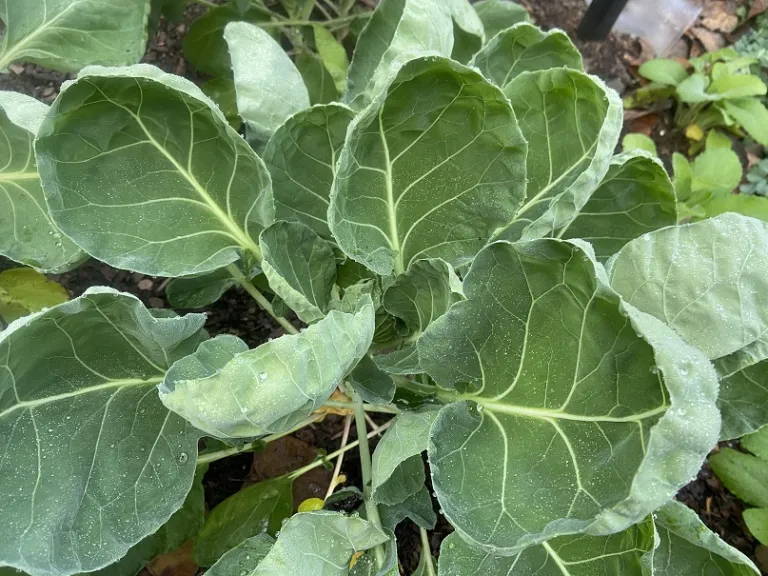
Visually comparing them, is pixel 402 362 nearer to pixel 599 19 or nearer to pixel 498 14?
pixel 498 14

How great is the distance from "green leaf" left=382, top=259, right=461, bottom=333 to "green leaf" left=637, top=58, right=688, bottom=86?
116 centimetres

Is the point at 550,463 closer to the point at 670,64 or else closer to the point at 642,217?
the point at 642,217

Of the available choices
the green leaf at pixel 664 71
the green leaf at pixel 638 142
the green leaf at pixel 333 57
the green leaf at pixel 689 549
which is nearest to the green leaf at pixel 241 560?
the green leaf at pixel 689 549

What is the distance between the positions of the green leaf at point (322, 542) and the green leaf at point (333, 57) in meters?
0.78

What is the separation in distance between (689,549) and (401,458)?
15.7 inches

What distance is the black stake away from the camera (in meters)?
1.59

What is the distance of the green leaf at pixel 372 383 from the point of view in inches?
29.0

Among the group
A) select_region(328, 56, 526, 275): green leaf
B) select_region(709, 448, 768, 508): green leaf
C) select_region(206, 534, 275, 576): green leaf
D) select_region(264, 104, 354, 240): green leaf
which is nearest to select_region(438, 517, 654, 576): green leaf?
select_region(206, 534, 275, 576): green leaf

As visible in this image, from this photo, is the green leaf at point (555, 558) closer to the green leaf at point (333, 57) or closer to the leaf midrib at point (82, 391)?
the leaf midrib at point (82, 391)

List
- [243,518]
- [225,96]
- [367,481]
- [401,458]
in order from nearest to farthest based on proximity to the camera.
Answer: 1. [401,458]
2. [367,481]
3. [243,518]
4. [225,96]

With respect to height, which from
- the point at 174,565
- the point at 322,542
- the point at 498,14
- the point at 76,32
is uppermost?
the point at 498,14

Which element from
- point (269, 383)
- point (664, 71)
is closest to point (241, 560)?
point (269, 383)

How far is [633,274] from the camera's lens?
0.70 m

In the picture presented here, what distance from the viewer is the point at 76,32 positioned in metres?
1.00
